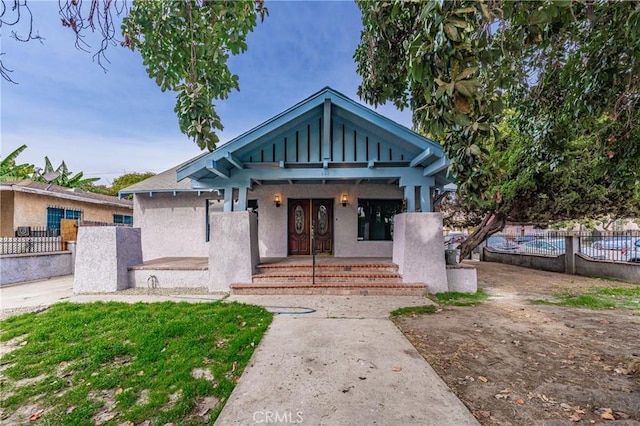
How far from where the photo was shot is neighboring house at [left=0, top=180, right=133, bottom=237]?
455 inches

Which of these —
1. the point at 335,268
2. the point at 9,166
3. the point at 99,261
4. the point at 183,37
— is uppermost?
the point at 9,166

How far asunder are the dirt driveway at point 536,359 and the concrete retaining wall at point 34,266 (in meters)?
11.6

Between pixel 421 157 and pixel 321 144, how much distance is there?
8.39ft

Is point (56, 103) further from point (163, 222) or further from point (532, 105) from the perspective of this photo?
point (532, 105)

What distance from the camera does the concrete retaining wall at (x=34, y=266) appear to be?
8320 mm

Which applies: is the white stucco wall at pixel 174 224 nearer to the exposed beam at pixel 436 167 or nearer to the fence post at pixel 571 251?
the exposed beam at pixel 436 167

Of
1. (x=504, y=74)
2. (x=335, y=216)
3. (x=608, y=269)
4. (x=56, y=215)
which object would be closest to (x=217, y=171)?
(x=335, y=216)

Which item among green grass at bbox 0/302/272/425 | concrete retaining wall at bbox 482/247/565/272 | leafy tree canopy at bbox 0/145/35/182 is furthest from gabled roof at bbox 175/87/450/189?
leafy tree canopy at bbox 0/145/35/182

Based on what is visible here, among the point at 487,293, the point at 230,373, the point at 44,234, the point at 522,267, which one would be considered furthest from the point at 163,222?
the point at 522,267

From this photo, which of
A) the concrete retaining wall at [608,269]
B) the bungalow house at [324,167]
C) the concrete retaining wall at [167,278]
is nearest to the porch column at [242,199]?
the bungalow house at [324,167]

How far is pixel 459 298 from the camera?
259 inches

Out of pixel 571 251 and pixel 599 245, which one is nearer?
pixel 599 245

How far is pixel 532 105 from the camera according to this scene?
501cm

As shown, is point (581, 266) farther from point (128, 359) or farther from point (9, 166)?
point (9, 166)
